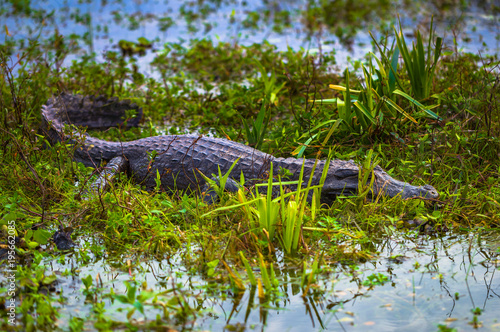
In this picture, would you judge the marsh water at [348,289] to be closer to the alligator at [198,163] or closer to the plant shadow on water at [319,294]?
the plant shadow on water at [319,294]

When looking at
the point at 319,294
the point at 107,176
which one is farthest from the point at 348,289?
the point at 107,176

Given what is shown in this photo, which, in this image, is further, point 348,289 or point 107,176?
point 107,176

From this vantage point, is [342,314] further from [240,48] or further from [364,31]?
[364,31]

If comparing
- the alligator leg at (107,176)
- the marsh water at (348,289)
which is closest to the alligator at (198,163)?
the alligator leg at (107,176)

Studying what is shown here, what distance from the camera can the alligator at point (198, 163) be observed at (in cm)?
442

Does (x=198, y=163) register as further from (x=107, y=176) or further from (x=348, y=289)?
(x=348, y=289)

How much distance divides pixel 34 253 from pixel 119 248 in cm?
58

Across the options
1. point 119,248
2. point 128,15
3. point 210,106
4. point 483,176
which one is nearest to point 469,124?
Answer: point 483,176

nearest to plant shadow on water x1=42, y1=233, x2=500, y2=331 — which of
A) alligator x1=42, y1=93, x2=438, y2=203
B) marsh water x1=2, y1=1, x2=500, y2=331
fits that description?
marsh water x1=2, y1=1, x2=500, y2=331

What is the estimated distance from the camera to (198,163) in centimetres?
482

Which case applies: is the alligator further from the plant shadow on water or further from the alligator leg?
the plant shadow on water

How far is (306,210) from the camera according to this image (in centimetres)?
407

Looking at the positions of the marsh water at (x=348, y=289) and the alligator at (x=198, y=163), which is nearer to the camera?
the marsh water at (x=348, y=289)

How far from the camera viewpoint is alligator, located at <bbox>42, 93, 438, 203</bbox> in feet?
14.5
